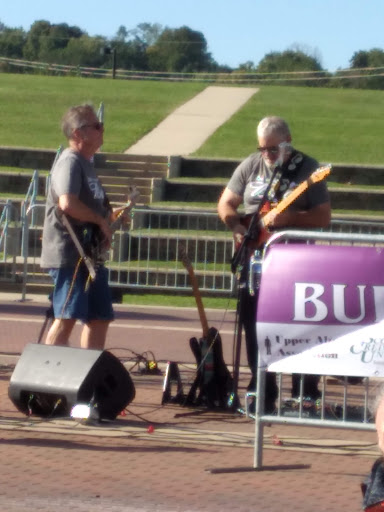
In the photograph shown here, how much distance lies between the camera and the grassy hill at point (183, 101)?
25.8 metres

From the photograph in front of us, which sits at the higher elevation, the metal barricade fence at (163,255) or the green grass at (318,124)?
the green grass at (318,124)

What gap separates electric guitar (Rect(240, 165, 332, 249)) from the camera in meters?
7.35

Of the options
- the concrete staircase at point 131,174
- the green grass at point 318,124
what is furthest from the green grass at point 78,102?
the green grass at point 318,124

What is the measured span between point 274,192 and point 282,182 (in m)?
0.08

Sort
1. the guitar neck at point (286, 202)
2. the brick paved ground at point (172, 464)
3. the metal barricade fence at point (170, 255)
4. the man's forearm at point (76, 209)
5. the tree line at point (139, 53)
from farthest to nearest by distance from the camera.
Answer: the tree line at point (139, 53)
the metal barricade fence at point (170, 255)
the man's forearm at point (76, 209)
the guitar neck at point (286, 202)
the brick paved ground at point (172, 464)

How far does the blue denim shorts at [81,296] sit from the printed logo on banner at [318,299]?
175 cm

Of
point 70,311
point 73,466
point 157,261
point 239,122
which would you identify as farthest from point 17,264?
point 239,122

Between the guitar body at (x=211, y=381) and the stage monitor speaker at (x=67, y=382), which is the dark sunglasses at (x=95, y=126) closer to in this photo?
the stage monitor speaker at (x=67, y=382)

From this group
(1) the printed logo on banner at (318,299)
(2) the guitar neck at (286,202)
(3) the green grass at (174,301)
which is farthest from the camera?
(3) the green grass at (174,301)

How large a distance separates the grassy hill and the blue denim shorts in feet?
52.5

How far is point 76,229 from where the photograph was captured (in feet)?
25.5

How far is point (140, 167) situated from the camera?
22.6 meters

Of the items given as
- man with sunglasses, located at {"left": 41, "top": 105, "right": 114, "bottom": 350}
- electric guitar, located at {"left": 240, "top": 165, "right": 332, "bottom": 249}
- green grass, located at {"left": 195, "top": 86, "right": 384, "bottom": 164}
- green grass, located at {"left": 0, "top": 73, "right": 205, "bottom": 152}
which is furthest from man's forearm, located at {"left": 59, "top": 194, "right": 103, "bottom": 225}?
green grass, located at {"left": 0, "top": 73, "right": 205, "bottom": 152}

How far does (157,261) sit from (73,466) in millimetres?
9296
